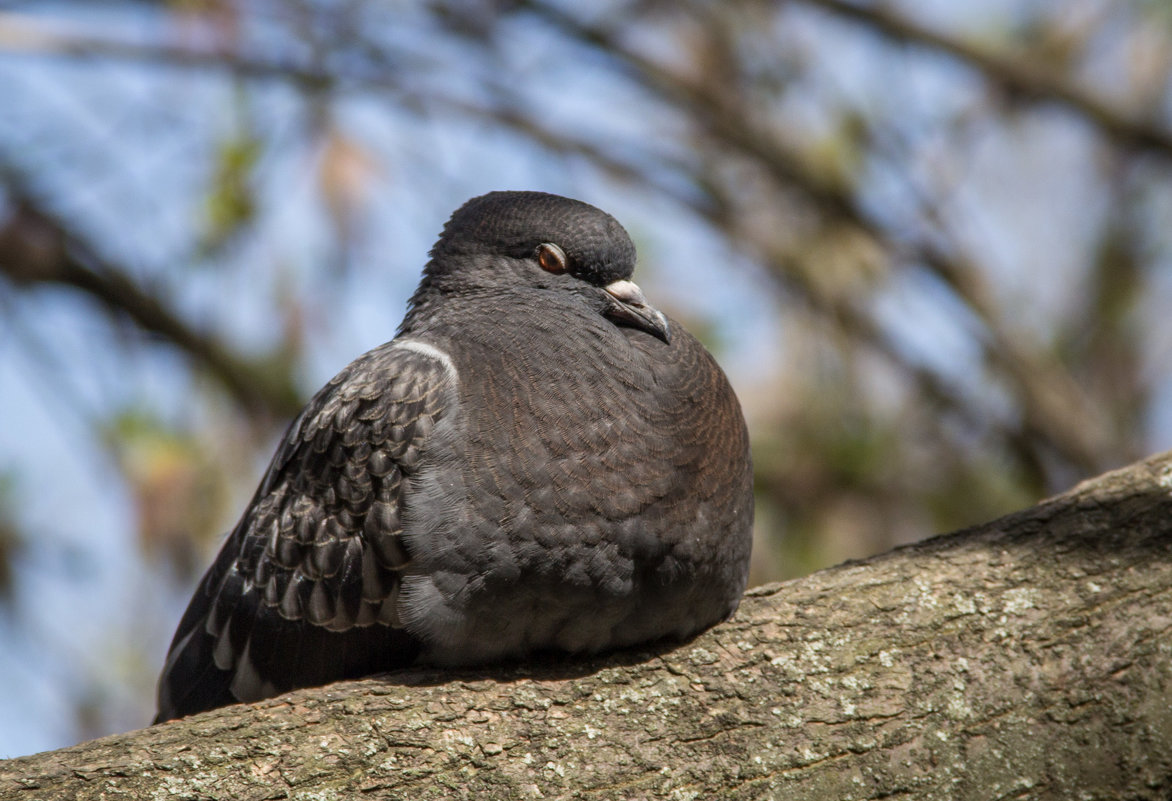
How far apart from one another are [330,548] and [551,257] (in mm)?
1324

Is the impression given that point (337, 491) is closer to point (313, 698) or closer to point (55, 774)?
point (313, 698)

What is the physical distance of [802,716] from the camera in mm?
3076

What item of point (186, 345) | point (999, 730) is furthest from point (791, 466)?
point (999, 730)

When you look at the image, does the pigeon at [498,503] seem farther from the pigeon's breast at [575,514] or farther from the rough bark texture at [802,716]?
the rough bark texture at [802,716]

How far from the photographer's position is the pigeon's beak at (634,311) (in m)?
3.87

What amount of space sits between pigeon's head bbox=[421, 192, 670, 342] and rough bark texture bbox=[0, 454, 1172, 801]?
3.93ft

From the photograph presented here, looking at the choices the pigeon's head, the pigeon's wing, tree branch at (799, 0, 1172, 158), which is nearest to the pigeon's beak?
the pigeon's head

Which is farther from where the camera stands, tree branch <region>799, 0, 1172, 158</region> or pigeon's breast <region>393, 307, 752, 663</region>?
tree branch <region>799, 0, 1172, 158</region>

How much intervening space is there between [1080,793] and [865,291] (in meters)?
5.30

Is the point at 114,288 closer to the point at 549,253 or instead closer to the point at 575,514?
the point at 549,253

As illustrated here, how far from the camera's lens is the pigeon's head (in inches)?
157

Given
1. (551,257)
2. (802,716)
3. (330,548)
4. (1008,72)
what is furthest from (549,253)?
(1008,72)

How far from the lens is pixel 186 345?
6828 mm

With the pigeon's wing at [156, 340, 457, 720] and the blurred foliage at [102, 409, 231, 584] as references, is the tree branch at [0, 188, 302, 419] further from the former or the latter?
the pigeon's wing at [156, 340, 457, 720]
